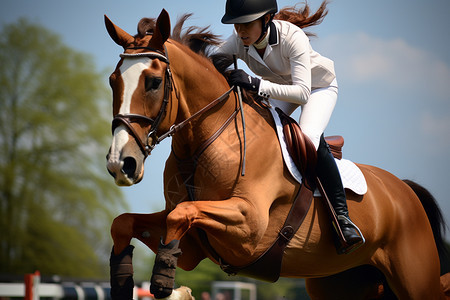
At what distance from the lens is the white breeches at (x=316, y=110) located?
164 inches

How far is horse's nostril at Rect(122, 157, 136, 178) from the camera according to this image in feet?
10.3

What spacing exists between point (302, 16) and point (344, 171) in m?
1.38

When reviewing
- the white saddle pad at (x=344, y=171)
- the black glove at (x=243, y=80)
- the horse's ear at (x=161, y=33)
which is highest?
the horse's ear at (x=161, y=33)

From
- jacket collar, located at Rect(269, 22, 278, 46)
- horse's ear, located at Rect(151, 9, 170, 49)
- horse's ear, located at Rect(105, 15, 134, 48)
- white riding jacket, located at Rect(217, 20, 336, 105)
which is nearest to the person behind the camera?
horse's ear, located at Rect(151, 9, 170, 49)

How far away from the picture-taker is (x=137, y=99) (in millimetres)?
3285

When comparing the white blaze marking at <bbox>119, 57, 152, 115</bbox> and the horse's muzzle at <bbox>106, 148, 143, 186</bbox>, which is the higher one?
the white blaze marking at <bbox>119, 57, 152, 115</bbox>

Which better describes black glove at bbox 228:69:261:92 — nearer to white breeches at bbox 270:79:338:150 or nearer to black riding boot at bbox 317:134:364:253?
white breeches at bbox 270:79:338:150

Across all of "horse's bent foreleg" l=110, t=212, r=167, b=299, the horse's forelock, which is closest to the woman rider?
the horse's forelock

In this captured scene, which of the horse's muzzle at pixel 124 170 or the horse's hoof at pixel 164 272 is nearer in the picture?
the horse's muzzle at pixel 124 170

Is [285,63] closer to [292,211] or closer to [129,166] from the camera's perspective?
[292,211]

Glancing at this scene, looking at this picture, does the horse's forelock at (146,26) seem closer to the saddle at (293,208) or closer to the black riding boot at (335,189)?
the saddle at (293,208)

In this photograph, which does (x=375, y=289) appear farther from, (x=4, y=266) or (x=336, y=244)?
(x=4, y=266)

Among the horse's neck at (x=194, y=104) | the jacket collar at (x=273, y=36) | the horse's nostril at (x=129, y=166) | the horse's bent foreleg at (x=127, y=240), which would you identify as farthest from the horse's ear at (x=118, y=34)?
the horse's bent foreleg at (x=127, y=240)

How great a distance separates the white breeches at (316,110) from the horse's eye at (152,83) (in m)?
1.28
